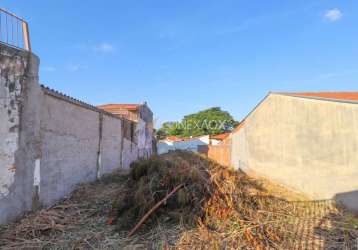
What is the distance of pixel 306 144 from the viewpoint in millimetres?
10578

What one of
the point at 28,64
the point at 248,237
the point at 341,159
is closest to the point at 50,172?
the point at 28,64

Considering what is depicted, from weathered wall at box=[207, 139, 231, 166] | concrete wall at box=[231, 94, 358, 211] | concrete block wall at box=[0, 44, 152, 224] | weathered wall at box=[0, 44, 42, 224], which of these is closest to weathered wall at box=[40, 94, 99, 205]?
concrete block wall at box=[0, 44, 152, 224]

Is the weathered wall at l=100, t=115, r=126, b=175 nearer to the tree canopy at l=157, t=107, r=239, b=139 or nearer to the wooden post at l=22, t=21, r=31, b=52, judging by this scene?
the wooden post at l=22, t=21, r=31, b=52

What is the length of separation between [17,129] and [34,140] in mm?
539

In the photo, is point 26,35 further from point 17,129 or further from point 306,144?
point 306,144

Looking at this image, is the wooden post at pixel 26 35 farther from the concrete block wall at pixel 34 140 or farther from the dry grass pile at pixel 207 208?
the dry grass pile at pixel 207 208

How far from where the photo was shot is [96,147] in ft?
33.8

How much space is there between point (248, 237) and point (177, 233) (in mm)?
1305

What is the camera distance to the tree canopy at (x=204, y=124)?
169 ft

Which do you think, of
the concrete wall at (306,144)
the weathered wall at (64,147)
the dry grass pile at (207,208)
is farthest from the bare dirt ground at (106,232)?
the concrete wall at (306,144)

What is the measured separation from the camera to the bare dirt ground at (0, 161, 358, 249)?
5.08 m

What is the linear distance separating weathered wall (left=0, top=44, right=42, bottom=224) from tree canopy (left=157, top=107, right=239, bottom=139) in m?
43.2

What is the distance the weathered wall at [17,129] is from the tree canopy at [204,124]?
43.2 metres

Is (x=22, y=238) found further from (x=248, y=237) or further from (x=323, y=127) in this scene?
(x=323, y=127)
